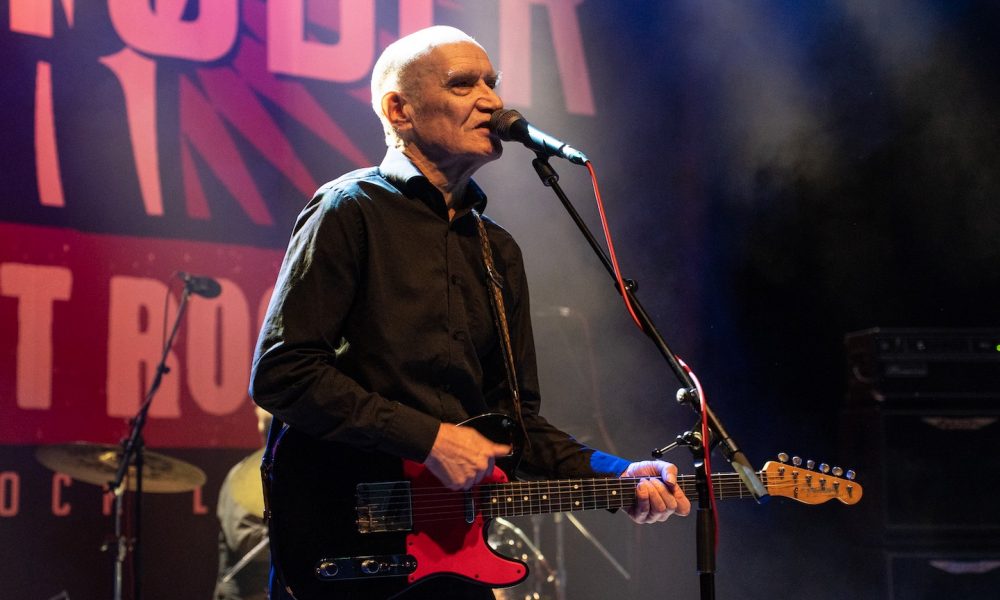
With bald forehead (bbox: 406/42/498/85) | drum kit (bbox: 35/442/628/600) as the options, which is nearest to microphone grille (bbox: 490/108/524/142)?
bald forehead (bbox: 406/42/498/85)

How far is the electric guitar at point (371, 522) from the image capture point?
2.19 meters

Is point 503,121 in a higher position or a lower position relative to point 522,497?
higher

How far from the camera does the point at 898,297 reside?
5383 millimetres

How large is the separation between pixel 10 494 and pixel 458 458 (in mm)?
3083

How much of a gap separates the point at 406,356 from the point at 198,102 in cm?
300

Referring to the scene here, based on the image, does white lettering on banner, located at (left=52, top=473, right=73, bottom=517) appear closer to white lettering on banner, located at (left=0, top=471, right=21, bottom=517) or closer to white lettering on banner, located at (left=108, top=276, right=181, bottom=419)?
white lettering on banner, located at (left=0, top=471, right=21, bottom=517)

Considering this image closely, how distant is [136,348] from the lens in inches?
182

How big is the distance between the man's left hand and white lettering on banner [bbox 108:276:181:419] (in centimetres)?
287

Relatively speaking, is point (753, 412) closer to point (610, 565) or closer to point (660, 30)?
point (610, 565)

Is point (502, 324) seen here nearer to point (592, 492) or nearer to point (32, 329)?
point (592, 492)

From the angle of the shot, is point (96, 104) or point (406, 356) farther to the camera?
point (96, 104)

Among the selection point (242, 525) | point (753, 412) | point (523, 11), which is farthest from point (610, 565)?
point (523, 11)

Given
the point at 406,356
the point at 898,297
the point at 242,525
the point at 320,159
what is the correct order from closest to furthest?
1. the point at 406,356
2. the point at 242,525
3. the point at 320,159
4. the point at 898,297

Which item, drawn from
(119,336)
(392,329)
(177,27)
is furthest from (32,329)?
(392,329)
